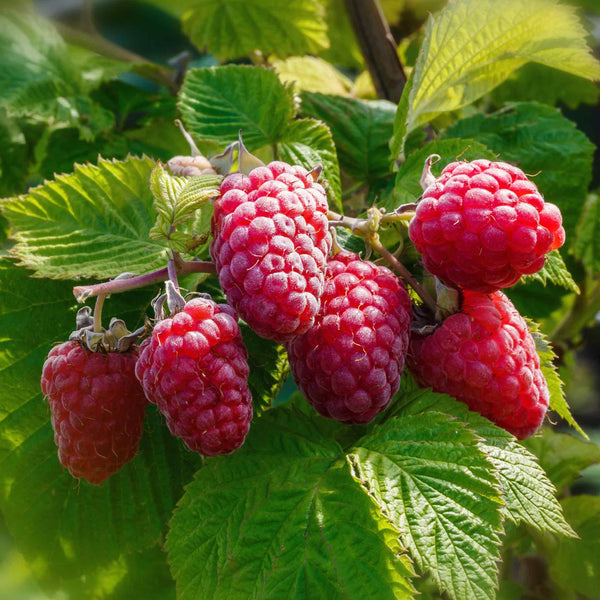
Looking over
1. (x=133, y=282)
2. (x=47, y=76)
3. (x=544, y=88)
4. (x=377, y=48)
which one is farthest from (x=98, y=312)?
(x=544, y=88)

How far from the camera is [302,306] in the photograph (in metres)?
0.64

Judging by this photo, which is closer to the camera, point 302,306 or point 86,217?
point 302,306

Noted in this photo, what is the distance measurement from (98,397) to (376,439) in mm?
294

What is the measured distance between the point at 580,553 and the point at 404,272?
2.55ft

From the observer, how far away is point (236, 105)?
3.49ft

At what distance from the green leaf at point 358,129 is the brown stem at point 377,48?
0.11m

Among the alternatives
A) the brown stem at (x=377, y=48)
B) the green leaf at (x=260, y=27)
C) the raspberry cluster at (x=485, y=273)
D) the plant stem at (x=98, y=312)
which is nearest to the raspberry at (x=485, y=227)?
the raspberry cluster at (x=485, y=273)

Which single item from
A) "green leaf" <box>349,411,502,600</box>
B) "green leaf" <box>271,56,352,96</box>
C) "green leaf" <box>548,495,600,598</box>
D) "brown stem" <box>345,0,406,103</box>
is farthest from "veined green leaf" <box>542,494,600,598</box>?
"green leaf" <box>271,56,352,96</box>

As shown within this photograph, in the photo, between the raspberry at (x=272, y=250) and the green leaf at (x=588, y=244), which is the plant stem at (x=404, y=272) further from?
the green leaf at (x=588, y=244)

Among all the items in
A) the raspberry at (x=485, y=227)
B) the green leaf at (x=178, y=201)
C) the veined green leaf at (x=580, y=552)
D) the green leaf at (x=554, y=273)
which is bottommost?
the veined green leaf at (x=580, y=552)

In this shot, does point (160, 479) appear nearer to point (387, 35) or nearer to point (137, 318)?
point (137, 318)

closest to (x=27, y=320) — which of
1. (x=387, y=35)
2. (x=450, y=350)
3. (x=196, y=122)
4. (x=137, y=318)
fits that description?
(x=137, y=318)

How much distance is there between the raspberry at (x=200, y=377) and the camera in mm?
634

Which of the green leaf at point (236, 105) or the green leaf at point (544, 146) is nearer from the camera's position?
the green leaf at point (236, 105)
